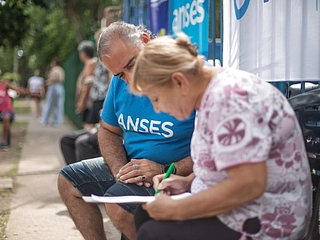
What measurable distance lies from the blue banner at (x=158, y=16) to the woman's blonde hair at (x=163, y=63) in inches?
136

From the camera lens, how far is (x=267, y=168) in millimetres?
2318

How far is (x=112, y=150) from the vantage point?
366 centimetres

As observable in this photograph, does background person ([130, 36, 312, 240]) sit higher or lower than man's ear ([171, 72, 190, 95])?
lower

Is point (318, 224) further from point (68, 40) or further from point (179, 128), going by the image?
point (68, 40)

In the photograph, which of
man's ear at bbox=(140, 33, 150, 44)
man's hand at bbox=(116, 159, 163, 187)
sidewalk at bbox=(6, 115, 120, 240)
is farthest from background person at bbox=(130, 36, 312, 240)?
sidewalk at bbox=(6, 115, 120, 240)

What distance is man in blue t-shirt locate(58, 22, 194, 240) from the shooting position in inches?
130

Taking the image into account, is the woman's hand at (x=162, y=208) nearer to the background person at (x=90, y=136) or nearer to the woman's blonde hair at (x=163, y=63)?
the woman's blonde hair at (x=163, y=63)

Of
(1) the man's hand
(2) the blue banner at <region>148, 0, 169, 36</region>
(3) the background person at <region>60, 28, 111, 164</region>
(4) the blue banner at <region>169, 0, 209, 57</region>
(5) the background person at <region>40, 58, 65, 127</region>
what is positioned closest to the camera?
(1) the man's hand

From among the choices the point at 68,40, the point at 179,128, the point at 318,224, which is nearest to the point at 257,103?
the point at 318,224

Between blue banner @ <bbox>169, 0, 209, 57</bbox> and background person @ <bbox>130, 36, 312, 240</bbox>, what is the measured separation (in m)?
2.39

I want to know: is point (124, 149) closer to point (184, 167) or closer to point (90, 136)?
point (184, 167)

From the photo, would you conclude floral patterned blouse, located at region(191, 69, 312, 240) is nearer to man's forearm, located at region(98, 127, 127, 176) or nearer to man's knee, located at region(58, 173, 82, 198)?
man's forearm, located at region(98, 127, 127, 176)

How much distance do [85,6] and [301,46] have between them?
25.1m

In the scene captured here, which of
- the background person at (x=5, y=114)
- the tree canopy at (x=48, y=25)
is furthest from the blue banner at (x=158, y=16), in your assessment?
the background person at (x=5, y=114)
